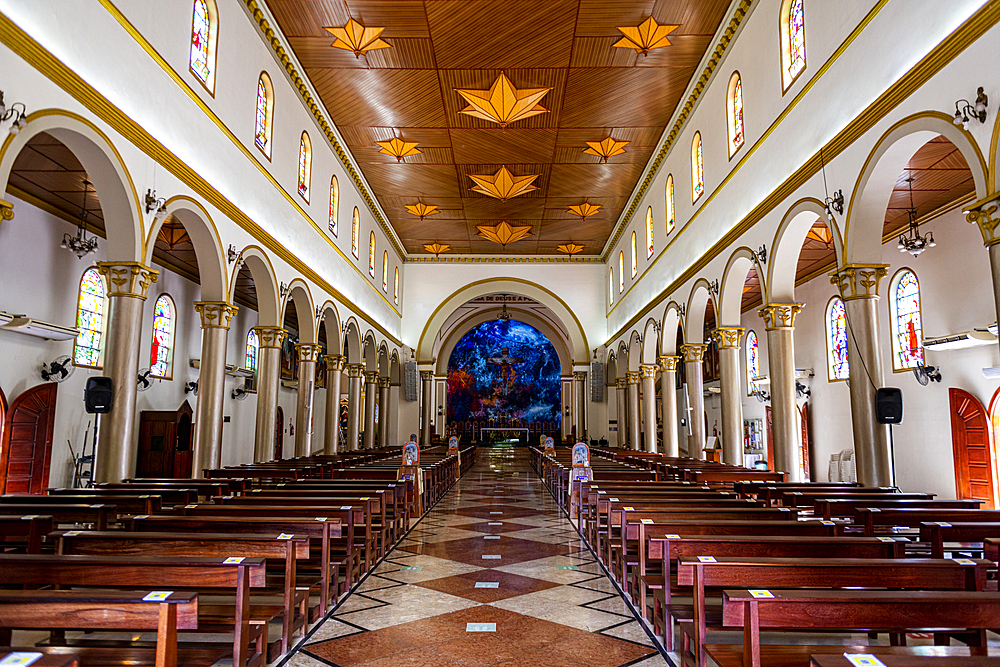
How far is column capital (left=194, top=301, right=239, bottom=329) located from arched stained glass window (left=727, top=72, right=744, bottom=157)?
383 inches

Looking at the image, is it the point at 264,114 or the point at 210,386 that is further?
the point at 264,114

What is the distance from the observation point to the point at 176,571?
362 cm

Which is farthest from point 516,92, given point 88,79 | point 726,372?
point 88,79

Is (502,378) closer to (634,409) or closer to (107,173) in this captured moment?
(634,409)

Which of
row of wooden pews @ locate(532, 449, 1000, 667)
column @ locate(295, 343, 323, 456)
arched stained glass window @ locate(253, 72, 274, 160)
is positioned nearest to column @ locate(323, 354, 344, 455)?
column @ locate(295, 343, 323, 456)

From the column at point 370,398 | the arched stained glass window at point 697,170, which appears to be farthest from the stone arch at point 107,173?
the column at point 370,398

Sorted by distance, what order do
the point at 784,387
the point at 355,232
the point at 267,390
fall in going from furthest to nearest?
1. the point at 355,232
2. the point at 267,390
3. the point at 784,387

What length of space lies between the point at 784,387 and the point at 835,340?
319 inches

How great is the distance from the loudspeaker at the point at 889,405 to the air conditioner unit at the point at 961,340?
4692 mm

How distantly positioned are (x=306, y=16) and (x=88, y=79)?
5.37 m

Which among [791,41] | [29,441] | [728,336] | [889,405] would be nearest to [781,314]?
[728,336]

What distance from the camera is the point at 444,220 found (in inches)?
949

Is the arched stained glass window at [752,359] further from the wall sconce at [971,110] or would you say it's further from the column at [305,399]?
the wall sconce at [971,110]

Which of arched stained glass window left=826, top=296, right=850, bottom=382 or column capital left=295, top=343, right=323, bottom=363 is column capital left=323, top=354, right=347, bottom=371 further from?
arched stained glass window left=826, top=296, right=850, bottom=382
